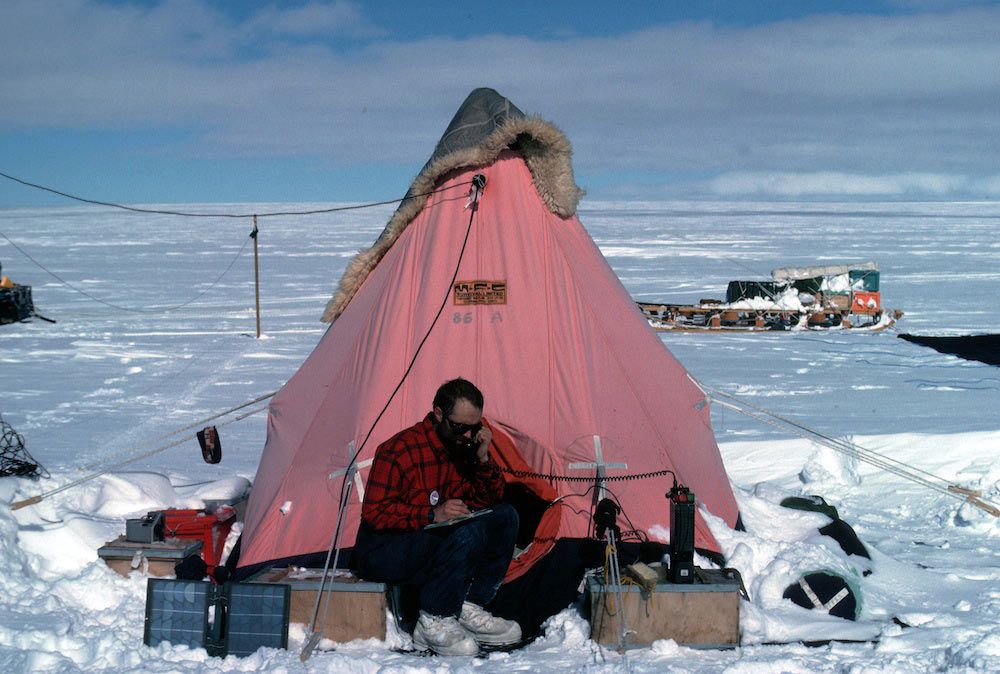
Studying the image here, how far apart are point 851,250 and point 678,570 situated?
1367 inches

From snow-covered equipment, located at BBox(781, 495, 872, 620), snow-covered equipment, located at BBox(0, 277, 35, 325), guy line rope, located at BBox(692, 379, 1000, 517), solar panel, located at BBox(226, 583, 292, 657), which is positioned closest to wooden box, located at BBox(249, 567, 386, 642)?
solar panel, located at BBox(226, 583, 292, 657)

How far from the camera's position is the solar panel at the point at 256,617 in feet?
13.7

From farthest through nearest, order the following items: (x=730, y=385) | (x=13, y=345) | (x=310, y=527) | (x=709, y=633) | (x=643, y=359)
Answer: (x=13, y=345) → (x=730, y=385) → (x=643, y=359) → (x=310, y=527) → (x=709, y=633)

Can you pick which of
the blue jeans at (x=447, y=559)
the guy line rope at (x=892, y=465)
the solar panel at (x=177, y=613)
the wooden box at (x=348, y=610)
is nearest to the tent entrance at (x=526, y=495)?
the blue jeans at (x=447, y=559)

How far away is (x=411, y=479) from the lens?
4.53 m

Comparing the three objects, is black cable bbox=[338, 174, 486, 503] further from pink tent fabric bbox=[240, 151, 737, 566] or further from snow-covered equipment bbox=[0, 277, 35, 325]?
snow-covered equipment bbox=[0, 277, 35, 325]

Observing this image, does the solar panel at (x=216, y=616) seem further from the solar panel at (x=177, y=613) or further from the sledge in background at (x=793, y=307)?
the sledge in background at (x=793, y=307)

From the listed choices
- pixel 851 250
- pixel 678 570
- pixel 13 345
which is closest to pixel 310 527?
pixel 678 570

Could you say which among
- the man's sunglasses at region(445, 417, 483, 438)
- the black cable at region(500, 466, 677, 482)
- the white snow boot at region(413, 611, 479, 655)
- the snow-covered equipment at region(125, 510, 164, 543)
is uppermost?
the man's sunglasses at region(445, 417, 483, 438)

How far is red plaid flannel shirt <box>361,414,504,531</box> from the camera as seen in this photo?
446 cm

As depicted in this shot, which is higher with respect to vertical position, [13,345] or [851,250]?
[851,250]

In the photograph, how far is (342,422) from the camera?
17.5 feet

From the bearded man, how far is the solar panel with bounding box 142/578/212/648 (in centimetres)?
73

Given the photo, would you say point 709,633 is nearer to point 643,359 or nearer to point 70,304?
point 643,359
